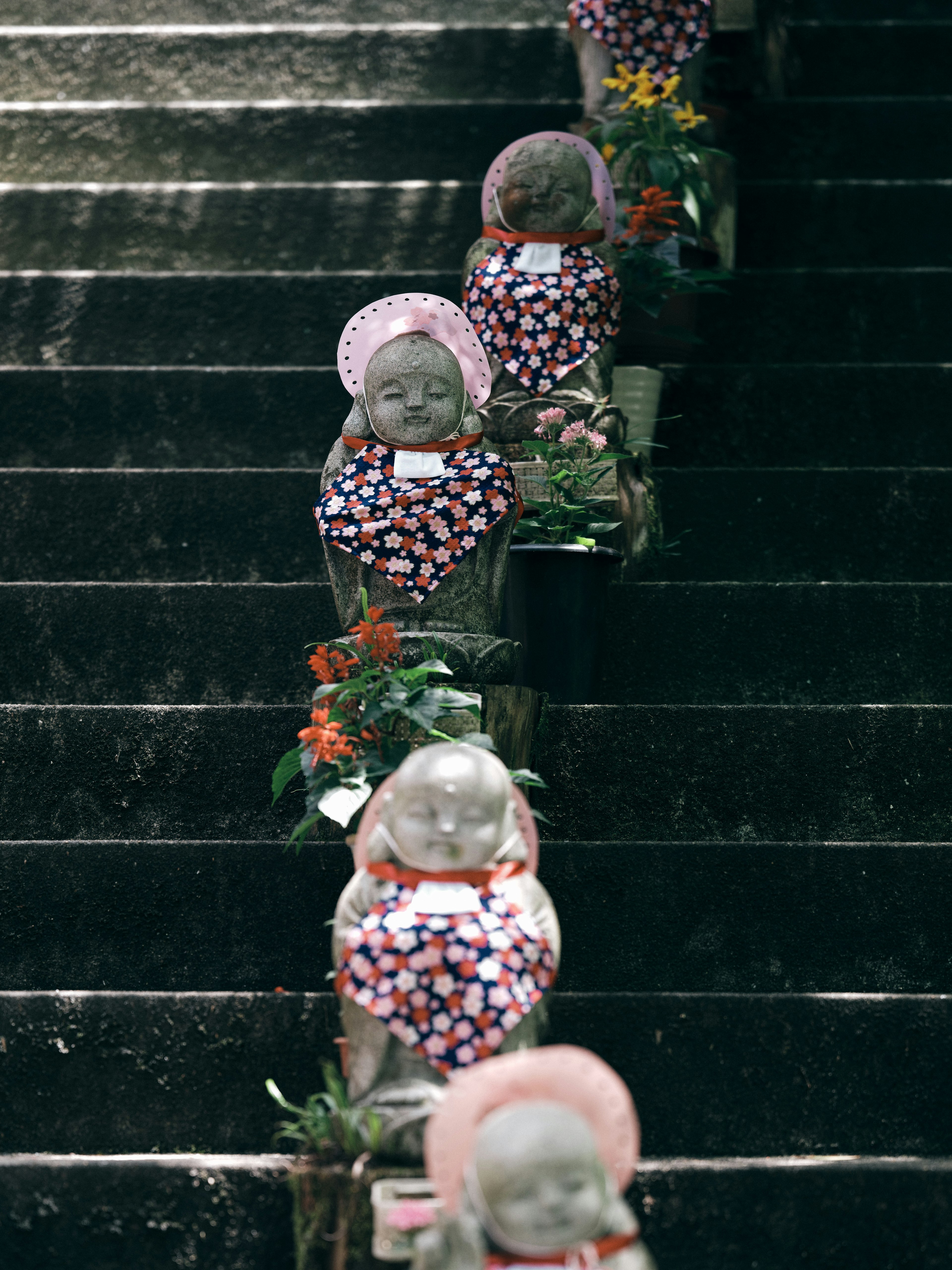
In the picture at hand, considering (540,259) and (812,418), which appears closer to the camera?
(540,259)

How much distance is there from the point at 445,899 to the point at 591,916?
0.76 m

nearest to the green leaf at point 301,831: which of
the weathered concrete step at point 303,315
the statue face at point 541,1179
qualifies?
the statue face at point 541,1179

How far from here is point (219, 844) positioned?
3.24 m

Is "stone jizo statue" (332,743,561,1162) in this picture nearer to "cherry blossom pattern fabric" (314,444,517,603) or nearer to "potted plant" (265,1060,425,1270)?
"potted plant" (265,1060,425,1270)

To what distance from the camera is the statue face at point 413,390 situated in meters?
3.41

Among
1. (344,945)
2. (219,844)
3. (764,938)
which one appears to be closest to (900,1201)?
(764,938)

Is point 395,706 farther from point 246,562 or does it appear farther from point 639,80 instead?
point 639,80

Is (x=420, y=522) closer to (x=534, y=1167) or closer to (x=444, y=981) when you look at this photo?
(x=444, y=981)

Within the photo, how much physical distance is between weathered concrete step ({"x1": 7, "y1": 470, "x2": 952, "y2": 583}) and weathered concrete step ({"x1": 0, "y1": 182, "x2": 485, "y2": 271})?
4.63ft

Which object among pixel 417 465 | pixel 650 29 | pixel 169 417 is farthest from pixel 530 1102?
pixel 650 29

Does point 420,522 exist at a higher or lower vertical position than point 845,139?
lower

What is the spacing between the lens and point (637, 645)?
4.02 meters

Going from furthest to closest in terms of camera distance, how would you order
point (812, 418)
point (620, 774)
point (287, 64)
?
point (287, 64) → point (812, 418) → point (620, 774)

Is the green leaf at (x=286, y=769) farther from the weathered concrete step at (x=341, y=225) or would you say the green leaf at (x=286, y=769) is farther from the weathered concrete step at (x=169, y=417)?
the weathered concrete step at (x=341, y=225)
